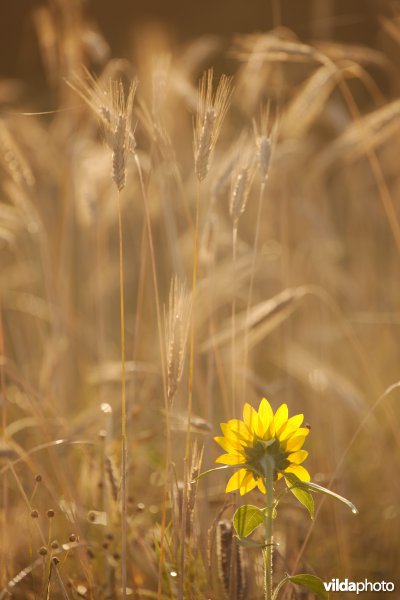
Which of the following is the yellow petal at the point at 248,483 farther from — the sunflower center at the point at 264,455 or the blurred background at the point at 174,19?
the blurred background at the point at 174,19

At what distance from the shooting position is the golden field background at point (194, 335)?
1.08 meters

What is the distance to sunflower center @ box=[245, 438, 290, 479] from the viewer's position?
763 mm

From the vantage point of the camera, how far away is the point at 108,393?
5.62 feet

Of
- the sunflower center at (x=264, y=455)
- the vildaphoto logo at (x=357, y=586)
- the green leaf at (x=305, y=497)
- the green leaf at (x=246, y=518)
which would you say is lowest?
the vildaphoto logo at (x=357, y=586)

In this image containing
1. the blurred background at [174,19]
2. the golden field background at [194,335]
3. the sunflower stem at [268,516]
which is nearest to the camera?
the sunflower stem at [268,516]

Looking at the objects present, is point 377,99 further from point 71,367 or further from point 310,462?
point 71,367

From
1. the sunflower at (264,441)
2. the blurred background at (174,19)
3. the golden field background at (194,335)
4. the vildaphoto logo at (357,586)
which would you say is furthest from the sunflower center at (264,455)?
the blurred background at (174,19)

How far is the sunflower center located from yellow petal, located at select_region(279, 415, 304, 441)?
0.03 ft

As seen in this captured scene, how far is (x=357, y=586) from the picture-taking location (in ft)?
3.81

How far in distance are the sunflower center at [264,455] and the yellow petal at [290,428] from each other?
0.4 inches

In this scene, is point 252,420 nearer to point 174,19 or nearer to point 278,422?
point 278,422

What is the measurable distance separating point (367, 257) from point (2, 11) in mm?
5811

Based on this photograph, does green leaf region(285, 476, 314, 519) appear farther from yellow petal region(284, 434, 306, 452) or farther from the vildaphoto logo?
the vildaphoto logo

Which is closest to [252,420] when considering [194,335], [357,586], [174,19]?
[194,335]
